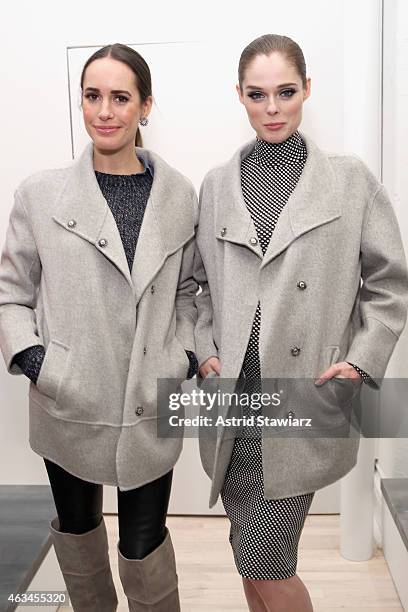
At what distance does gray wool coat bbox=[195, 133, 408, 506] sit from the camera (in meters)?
1.72

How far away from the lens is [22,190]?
1832 mm

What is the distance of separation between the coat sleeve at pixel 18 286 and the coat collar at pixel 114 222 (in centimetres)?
11

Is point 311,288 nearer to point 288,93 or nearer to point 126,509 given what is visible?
point 288,93

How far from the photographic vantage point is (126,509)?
72.7 inches

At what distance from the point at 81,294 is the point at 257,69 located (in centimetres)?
69

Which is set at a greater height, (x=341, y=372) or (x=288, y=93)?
(x=288, y=93)

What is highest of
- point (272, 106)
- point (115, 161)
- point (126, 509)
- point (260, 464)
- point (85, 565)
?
point (272, 106)

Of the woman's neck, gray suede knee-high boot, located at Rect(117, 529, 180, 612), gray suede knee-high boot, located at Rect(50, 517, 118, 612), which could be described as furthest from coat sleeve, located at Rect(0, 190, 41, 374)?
gray suede knee-high boot, located at Rect(117, 529, 180, 612)

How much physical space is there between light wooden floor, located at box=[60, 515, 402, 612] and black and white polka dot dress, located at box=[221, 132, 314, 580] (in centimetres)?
85

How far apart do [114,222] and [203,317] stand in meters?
0.36

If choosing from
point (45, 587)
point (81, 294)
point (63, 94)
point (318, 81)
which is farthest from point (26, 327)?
point (318, 81)

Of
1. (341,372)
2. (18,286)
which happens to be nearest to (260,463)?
(341,372)

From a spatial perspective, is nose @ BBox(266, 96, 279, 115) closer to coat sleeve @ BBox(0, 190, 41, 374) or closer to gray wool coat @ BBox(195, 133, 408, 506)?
gray wool coat @ BBox(195, 133, 408, 506)

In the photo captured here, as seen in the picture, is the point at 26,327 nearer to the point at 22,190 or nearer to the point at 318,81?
the point at 22,190
